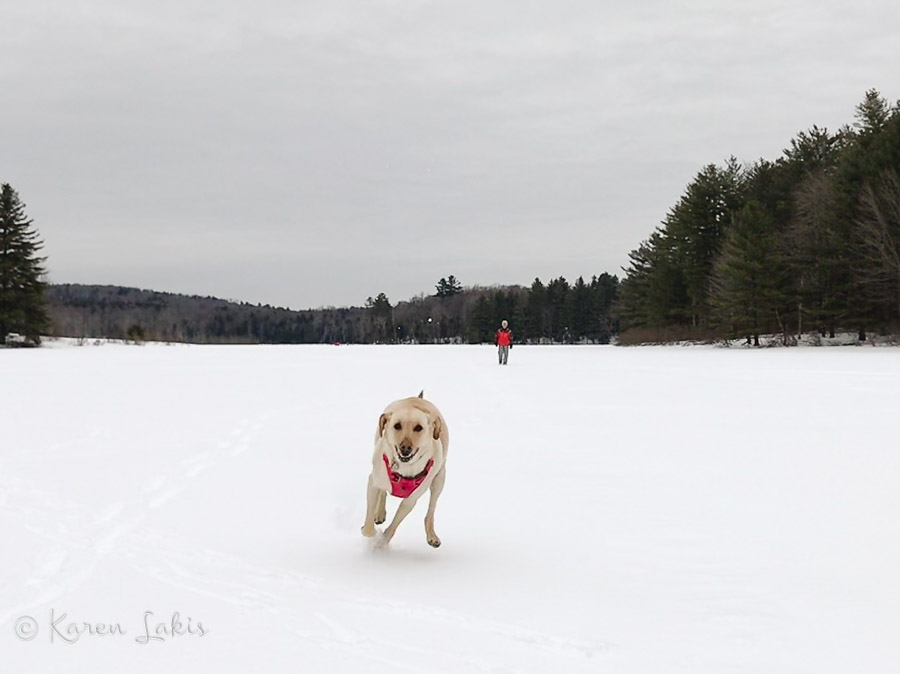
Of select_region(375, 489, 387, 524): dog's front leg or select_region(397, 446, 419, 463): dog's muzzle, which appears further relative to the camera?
select_region(375, 489, 387, 524): dog's front leg

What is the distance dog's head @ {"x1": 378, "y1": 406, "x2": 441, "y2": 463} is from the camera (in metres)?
4.85

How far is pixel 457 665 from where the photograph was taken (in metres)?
3.52

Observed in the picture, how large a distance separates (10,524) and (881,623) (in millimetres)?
6034

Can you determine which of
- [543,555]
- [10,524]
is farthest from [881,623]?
[10,524]

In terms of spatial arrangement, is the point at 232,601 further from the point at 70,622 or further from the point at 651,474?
the point at 651,474

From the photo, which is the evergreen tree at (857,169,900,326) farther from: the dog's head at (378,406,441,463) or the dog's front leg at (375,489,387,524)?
the dog's head at (378,406,441,463)

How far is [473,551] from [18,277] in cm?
6511

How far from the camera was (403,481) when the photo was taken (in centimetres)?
502

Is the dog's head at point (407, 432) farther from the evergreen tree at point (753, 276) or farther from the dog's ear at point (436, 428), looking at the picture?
the evergreen tree at point (753, 276)

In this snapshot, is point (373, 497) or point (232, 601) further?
point (373, 497)

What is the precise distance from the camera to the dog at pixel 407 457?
16.1 feet

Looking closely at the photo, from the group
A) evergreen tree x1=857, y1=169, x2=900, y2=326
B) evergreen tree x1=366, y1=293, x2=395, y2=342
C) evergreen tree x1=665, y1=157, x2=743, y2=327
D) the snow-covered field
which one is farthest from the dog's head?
evergreen tree x1=366, y1=293, x2=395, y2=342

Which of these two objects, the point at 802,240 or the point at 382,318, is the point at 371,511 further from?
the point at 382,318

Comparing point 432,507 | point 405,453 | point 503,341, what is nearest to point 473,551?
point 432,507
